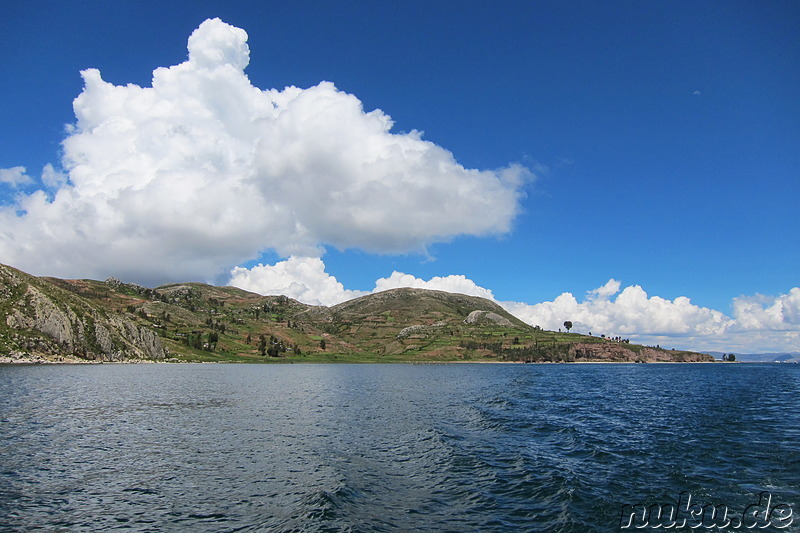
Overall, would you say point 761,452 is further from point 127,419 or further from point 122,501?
point 127,419

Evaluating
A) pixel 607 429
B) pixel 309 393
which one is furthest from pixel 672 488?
pixel 309 393

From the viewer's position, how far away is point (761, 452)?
42.1 metres

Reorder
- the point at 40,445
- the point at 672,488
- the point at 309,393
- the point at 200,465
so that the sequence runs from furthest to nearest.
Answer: the point at 309,393 → the point at 40,445 → the point at 200,465 → the point at 672,488

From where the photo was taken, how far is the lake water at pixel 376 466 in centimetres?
2666

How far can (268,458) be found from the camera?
41.1 metres

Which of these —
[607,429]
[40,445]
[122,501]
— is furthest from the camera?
[607,429]

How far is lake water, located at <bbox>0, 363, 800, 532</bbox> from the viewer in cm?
2666

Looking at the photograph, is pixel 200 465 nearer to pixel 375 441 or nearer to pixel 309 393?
pixel 375 441

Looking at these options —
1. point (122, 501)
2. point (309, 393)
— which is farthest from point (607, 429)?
point (309, 393)

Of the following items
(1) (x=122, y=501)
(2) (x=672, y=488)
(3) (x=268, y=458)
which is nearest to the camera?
(1) (x=122, y=501)

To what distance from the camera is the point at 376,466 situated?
127 feet

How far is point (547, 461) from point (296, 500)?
23.1 meters

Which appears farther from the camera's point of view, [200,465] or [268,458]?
[268,458]

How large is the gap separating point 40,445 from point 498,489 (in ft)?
148
